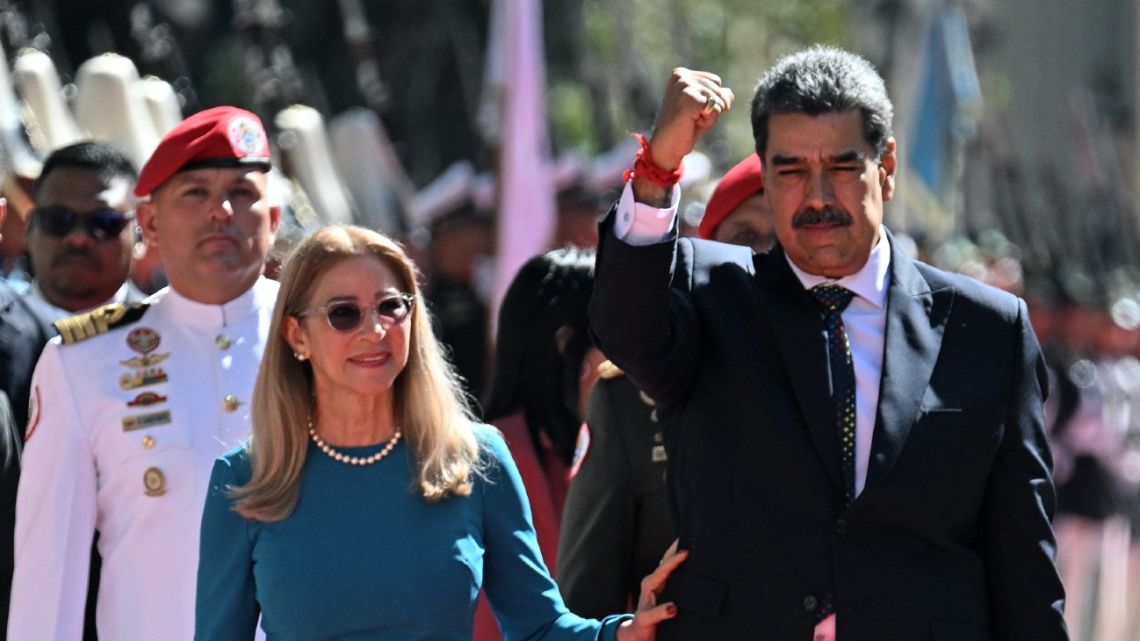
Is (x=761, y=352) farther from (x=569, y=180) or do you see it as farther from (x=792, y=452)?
(x=569, y=180)

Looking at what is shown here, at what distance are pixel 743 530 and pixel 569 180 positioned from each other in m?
7.85

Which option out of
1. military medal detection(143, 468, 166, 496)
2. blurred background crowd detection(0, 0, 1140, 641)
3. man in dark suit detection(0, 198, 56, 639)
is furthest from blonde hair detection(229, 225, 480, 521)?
blurred background crowd detection(0, 0, 1140, 641)

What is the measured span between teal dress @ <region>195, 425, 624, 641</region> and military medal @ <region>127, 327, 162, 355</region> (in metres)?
1.11

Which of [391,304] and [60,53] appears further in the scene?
[60,53]

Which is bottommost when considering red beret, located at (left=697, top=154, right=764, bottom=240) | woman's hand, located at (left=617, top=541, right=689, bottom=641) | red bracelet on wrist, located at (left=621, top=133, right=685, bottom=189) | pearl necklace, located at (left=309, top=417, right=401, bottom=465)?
woman's hand, located at (left=617, top=541, right=689, bottom=641)

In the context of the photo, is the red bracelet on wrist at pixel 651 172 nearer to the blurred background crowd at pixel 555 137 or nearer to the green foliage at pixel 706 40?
the blurred background crowd at pixel 555 137

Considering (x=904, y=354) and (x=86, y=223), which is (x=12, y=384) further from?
(x=904, y=354)

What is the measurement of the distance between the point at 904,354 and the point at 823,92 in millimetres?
496

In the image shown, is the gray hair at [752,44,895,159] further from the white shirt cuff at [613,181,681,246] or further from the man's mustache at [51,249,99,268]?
the man's mustache at [51,249,99,268]

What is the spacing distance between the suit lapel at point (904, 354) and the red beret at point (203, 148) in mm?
1753

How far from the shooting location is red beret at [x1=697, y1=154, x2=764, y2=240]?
223 inches

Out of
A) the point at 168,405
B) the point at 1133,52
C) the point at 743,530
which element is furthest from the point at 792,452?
the point at 1133,52

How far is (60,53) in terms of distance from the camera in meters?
11.1

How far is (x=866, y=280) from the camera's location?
4.20 meters
